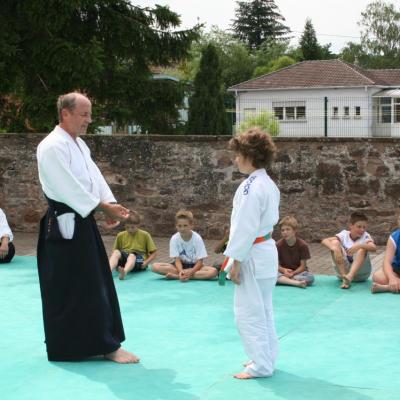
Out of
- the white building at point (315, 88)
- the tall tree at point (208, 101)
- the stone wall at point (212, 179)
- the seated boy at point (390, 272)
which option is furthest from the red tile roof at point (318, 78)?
the seated boy at point (390, 272)

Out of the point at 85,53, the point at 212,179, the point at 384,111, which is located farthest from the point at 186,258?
the point at 384,111

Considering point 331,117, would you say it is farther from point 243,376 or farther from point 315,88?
→ point 315,88

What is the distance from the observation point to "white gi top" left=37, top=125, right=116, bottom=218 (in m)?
5.64

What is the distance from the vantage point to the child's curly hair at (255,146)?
5379mm

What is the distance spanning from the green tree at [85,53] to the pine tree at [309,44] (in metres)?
48.7

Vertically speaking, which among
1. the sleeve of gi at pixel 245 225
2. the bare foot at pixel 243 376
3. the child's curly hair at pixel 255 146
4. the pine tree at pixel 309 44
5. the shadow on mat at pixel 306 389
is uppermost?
the pine tree at pixel 309 44

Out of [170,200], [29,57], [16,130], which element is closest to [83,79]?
[29,57]

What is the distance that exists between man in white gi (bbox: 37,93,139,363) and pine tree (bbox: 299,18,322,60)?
61.0 m

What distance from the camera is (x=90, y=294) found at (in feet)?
19.1

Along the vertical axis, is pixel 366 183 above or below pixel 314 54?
below

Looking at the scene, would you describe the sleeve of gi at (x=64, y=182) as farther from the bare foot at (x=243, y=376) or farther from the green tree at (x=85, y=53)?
the green tree at (x=85, y=53)

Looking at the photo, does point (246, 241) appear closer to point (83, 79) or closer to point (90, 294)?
point (90, 294)

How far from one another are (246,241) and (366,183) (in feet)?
22.4

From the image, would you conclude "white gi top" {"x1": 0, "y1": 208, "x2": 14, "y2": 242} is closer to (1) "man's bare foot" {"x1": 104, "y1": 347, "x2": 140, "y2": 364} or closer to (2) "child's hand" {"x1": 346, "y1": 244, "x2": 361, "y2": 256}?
(2) "child's hand" {"x1": 346, "y1": 244, "x2": 361, "y2": 256}
